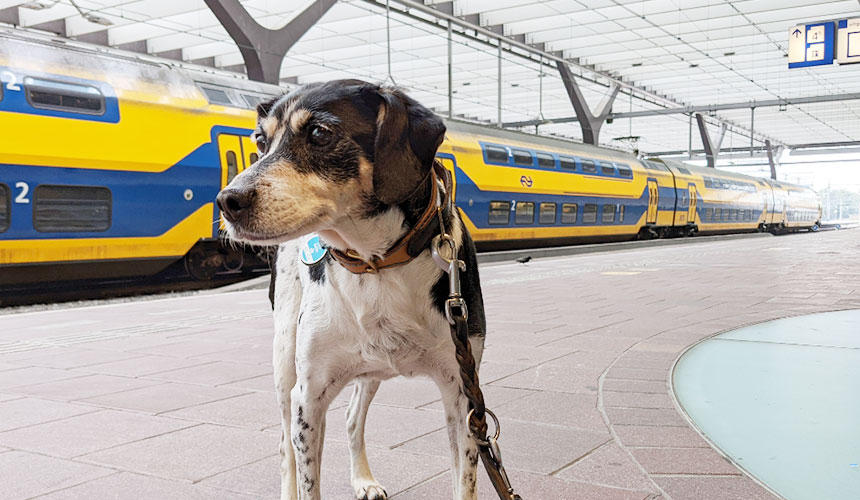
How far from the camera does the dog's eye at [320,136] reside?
1815mm

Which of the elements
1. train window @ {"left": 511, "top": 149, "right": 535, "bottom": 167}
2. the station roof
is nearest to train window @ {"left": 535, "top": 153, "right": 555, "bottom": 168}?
train window @ {"left": 511, "top": 149, "right": 535, "bottom": 167}

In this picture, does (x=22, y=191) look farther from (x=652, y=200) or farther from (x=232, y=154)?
(x=652, y=200)

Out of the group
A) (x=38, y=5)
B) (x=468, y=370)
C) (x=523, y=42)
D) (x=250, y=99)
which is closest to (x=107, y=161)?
(x=250, y=99)

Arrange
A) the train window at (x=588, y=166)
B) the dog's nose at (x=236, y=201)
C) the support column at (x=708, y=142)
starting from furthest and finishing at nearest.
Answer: the support column at (x=708, y=142) → the train window at (x=588, y=166) → the dog's nose at (x=236, y=201)

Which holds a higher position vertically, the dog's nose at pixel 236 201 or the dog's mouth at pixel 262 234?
the dog's nose at pixel 236 201

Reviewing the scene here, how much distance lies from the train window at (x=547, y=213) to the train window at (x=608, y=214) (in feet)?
10.8

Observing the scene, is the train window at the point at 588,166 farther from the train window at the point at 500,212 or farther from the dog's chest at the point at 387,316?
the dog's chest at the point at 387,316

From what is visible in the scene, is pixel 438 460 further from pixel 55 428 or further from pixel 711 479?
pixel 55 428

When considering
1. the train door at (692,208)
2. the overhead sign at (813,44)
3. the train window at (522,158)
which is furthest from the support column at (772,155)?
the train window at (522,158)

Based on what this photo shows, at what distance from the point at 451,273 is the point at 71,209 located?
8.09 m

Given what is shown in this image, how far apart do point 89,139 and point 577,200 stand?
13503 mm

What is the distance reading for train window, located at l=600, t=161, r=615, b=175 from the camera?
21688mm

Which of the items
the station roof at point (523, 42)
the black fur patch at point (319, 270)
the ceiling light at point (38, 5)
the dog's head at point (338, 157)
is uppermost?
the station roof at point (523, 42)

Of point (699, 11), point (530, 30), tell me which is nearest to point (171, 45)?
point (530, 30)
